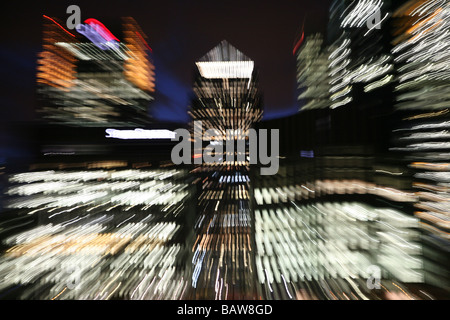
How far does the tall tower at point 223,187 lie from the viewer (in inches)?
945

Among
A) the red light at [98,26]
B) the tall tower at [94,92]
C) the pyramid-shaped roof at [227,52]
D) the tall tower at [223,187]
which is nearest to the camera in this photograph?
the red light at [98,26]

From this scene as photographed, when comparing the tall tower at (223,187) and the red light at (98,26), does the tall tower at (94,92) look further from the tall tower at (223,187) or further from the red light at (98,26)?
the red light at (98,26)

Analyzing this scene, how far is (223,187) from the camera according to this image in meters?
36.7

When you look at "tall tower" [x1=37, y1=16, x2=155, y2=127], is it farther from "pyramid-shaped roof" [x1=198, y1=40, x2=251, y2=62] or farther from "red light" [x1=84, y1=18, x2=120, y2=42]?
"pyramid-shaped roof" [x1=198, y1=40, x2=251, y2=62]

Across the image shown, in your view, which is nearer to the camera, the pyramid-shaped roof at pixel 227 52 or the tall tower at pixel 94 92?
the pyramid-shaped roof at pixel 227 52

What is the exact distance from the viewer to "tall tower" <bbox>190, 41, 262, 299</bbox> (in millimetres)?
24016

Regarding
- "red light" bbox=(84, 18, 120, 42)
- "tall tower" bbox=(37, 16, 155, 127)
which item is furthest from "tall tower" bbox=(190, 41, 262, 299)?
"red light" bbox=(84, 18, 120, 42)

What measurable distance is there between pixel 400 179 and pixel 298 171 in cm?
931

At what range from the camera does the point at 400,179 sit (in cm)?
Result: 1072

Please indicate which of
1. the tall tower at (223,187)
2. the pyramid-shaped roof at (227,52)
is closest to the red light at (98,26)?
the pyramid-shaped roof at (227,52)

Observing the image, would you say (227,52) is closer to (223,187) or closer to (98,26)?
(98,26)

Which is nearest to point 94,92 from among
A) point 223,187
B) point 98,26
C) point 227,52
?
point 98,26
